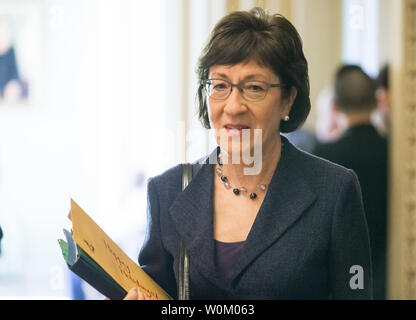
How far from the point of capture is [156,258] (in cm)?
97

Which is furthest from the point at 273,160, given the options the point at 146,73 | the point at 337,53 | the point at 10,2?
the point at 10,2

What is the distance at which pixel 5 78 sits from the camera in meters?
1.38

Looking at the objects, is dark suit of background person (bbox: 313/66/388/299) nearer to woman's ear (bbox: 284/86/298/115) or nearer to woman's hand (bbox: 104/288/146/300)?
woman's ear (bbox: 284/86/298/115)

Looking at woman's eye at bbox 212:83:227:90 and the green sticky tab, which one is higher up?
woman's eye at bbox 212:83:227:90

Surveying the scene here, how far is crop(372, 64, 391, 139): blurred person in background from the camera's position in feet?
4.83

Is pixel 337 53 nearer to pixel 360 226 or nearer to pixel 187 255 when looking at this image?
pixel 360 226

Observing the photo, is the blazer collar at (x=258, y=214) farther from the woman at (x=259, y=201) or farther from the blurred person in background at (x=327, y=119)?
the blurred person in background at (x=327, y=119)

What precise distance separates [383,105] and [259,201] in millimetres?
815

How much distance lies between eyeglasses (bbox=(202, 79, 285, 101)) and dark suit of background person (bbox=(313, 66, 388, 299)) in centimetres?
35

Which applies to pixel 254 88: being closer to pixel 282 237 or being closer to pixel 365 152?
pixel 282 237

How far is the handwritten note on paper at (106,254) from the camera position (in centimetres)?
74

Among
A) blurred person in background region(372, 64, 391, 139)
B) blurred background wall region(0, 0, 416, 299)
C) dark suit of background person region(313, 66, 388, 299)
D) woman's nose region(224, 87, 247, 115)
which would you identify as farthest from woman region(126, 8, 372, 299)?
blurred person in background region(372, 64, 391, 139)

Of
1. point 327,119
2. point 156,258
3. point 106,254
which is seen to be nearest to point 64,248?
point 106,254

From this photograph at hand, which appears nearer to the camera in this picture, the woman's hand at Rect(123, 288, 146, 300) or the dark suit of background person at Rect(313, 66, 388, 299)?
the woman's hand at Rect(123, 288, 146, 300)
